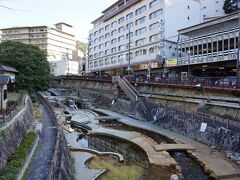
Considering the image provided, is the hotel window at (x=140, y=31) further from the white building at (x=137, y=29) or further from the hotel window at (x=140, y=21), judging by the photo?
the hotel window at (x=140, y=21)

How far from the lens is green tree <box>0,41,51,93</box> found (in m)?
40.2

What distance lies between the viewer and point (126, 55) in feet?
215

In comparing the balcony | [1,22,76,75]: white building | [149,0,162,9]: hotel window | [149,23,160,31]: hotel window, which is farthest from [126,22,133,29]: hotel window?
[1,22,76,75]: white building

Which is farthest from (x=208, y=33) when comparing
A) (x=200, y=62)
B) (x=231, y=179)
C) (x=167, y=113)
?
(x=231, y=179)

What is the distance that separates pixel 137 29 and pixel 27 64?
30683mm

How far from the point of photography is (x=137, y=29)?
61.6 meters

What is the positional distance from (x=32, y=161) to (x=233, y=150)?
15.1 meters

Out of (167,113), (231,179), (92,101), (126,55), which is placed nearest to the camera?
(231,179)

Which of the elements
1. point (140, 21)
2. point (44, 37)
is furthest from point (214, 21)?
point (44, 37)

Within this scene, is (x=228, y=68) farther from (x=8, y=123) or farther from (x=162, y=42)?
(x=8, y=123)

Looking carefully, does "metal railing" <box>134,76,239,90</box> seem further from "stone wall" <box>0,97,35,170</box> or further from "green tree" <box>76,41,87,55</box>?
"green tree" <box>76,41,87,55</box>

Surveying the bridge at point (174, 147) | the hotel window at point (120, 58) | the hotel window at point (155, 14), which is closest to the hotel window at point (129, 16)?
the hotel window at point (155, 14)

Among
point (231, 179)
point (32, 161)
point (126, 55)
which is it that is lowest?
point (231, 179)

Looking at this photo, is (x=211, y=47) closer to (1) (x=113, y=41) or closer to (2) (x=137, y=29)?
(2) (x=137, y=29)
